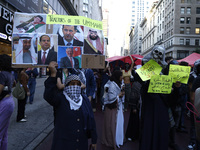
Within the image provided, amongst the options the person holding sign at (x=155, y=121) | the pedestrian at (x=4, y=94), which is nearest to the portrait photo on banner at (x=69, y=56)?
the pedestrian at (x=4, y=94)

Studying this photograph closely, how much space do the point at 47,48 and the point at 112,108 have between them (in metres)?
2.31

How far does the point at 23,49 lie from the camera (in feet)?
8.04

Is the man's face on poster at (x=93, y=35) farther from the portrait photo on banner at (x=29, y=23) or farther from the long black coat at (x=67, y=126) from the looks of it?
the long black coat at (x=67, y=126)

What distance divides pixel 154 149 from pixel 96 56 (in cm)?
207

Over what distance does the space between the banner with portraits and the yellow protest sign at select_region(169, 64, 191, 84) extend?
4.27ft

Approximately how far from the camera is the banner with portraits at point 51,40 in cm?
Result: 246

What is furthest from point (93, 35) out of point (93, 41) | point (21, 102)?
point (21, 102)

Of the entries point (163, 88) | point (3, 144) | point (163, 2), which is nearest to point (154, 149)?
point (163, 88)

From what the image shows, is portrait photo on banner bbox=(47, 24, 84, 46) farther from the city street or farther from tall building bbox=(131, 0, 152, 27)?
tall building bbox=(131, 0, 152, 27)

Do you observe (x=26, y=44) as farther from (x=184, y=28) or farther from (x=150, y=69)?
(x=184, y=28)

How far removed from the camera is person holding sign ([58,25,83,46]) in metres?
2.54

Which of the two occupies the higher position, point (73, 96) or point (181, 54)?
point (181, 54)

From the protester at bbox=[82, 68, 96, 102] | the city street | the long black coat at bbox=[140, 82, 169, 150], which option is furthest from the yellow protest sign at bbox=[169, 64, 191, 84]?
the protester at bbox=[82, 68, 96, 102]

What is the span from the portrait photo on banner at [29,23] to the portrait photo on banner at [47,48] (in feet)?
0.46
